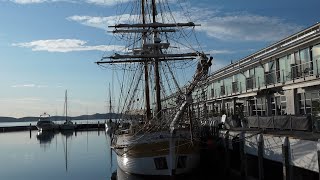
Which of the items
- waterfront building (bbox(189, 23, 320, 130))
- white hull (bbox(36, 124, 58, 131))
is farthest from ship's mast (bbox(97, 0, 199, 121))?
white hull (bbox(36, 124, 58, 131))

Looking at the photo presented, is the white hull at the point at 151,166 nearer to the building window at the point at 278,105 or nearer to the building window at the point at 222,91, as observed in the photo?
the building window at the point at 278,105

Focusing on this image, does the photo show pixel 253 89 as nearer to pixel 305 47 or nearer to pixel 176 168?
pixel 305 47

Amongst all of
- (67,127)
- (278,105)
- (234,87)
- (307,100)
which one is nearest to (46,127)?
(67,127)

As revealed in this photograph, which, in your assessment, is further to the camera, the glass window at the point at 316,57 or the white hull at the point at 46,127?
the white hull at the point at 46,127

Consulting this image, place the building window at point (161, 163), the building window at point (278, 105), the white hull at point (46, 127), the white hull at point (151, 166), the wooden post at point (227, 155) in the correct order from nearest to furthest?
the building window at point (161, 163) → the white hull at point (151, 166) → the wooden post at point (227, 155) → the building window at point (278, 105) → the white hull at point (46, 127)

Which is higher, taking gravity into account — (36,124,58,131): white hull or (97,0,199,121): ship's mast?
(97,0,199,121): ship's mast

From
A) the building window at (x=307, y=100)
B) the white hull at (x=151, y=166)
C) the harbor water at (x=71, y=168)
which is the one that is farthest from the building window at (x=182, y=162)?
the building window at (x=307, y=100)

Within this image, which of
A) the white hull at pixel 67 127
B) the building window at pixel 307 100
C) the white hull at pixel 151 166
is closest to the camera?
the white hull at pixel 151 166

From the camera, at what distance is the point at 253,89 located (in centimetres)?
4131

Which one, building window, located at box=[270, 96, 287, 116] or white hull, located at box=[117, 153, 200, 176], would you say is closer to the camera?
white hull, located at box=[117, 153, 200, 176]

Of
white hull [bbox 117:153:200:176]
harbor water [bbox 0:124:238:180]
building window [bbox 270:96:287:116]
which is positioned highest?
building window [bbox 270:96:287:116]

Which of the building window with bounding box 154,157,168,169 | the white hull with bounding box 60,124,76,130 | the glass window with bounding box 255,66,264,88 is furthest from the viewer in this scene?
the white hull with bounding box 60,124,76,130

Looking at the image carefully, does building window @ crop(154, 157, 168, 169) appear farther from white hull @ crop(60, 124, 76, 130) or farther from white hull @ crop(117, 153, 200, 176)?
white hull @ crop(60, 124, 76, 130)

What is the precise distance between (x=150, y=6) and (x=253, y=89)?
12739mm
